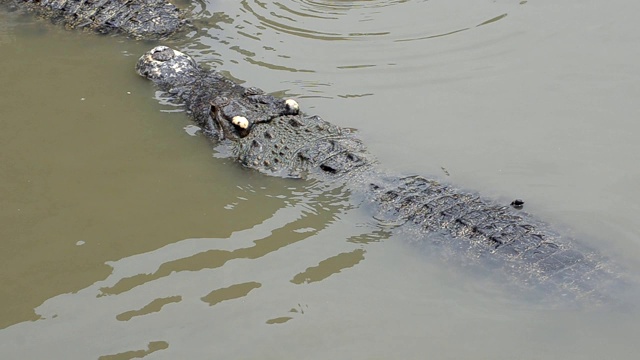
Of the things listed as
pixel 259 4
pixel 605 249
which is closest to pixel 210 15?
pixel 259 4

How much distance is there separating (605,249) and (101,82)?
17.8 ft

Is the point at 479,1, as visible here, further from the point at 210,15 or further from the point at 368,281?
the point at 368,281

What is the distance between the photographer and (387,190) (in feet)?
21.1

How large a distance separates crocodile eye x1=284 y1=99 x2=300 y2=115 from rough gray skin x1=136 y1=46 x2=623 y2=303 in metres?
0.02

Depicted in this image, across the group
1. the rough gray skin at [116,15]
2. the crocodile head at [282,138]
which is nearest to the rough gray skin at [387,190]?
the crocodile head at [282,138]

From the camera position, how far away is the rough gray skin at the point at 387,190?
5.44m

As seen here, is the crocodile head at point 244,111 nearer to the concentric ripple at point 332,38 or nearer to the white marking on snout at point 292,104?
the white marking on snout at point 292,104

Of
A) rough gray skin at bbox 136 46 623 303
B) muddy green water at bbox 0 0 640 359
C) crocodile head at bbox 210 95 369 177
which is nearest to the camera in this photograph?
muddy green water at bbox 0 0 640 359

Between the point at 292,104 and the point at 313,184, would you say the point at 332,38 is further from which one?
the point at 313,184

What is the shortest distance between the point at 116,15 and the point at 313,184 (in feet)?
14.3

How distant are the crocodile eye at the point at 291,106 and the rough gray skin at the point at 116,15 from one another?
2.78 m

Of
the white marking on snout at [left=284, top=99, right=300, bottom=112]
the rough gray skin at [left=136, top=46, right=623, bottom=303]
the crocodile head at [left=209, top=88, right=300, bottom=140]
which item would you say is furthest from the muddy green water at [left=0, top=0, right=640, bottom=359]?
the white marking on snout at [left=284, top=99, right=300, bottom=112]

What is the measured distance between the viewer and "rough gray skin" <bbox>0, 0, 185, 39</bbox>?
948 centimetres

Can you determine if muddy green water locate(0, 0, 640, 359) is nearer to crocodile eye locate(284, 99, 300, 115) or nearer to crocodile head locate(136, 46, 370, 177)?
crocodile head locate(136, 46, 370, 177)
